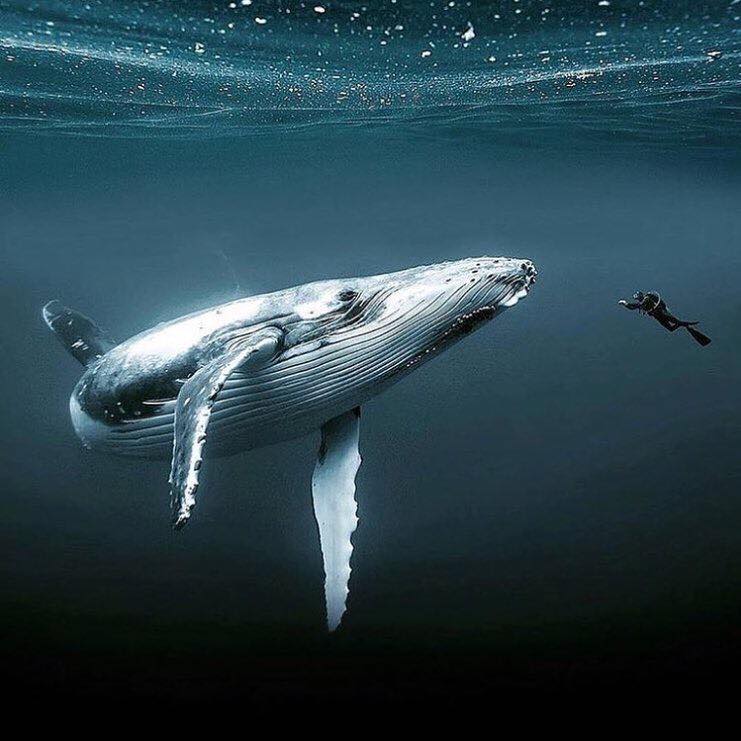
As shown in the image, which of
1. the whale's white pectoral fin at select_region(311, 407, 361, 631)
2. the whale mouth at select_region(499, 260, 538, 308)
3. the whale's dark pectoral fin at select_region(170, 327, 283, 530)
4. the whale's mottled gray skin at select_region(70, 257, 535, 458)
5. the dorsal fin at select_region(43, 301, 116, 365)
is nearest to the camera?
the whale's dark pectoral fin at select_region(170, 327, 283, 530)

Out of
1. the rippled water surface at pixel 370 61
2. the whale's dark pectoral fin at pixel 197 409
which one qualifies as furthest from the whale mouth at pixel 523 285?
the rippled water surface at pixel 370 61

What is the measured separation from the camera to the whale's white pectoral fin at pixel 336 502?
202 inches

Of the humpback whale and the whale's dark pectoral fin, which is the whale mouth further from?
the whale's dark pectoral fin

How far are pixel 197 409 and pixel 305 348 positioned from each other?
1.07 m

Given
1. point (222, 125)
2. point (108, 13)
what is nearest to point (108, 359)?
point (108, 13)

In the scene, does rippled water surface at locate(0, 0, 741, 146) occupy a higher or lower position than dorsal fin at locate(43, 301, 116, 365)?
higher

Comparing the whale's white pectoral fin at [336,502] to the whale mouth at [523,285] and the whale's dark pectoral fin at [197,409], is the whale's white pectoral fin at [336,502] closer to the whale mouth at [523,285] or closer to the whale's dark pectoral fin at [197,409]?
the whale's dark pectoral fin at [197,409]

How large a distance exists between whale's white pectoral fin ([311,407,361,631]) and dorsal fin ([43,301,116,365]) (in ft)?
11.0

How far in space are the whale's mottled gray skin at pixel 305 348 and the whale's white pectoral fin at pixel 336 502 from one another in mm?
355

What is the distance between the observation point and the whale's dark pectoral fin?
3.47 metres

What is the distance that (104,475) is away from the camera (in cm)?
980

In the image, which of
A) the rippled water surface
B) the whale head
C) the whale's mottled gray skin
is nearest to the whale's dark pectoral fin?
the whale's mottled gray skin

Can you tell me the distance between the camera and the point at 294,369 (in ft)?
14.9

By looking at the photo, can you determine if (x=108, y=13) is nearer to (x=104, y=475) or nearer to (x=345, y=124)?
(x=104, y=475)
